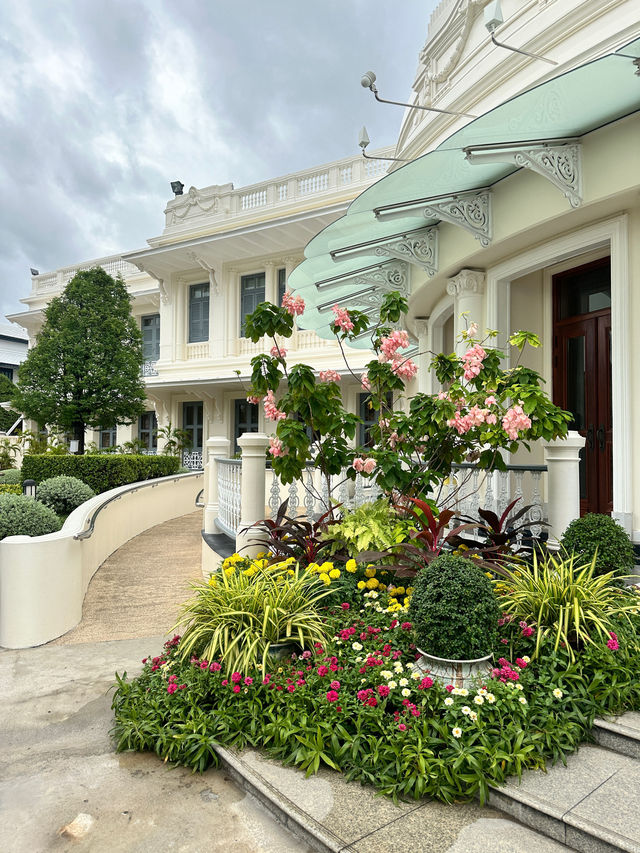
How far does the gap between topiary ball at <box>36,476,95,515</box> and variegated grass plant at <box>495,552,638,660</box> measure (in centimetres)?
833

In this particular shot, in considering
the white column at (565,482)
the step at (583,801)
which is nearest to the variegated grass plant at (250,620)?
the step at (583,801)

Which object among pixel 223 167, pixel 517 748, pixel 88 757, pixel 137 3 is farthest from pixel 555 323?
pixel 223 167

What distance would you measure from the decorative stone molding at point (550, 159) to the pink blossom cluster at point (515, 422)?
213cm

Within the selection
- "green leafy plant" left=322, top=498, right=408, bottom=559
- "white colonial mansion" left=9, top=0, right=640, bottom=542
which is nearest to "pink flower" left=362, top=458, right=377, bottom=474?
"green leafy plant" left=322, top=498, right=408, bottom=559

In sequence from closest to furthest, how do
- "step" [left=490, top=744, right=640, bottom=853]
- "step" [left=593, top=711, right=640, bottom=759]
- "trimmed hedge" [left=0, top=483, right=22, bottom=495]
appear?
"step" [left=490, top=744, right=640, bottom=853], "step" [left=593, top=711, right=640, bottom=759], "trimmed hedge" [left=0, top=483, right=22, bottom=495]

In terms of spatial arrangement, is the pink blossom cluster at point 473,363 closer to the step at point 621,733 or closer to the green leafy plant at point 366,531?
the green leafy plant at point 366,531

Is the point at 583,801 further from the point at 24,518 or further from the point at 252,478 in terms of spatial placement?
the point at 24,518

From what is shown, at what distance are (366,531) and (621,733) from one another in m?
2.25

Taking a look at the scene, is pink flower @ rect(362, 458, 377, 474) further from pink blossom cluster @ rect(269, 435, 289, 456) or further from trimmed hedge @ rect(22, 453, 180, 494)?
trimmed hedge @ rect(22, 453, 180, 494)

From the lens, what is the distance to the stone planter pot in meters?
3.00

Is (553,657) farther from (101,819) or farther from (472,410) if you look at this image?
(101,819)

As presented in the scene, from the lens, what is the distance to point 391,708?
3.00 metres

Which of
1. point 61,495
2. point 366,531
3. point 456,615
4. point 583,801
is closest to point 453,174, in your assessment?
point 366,531

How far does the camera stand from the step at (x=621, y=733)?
106 inches
